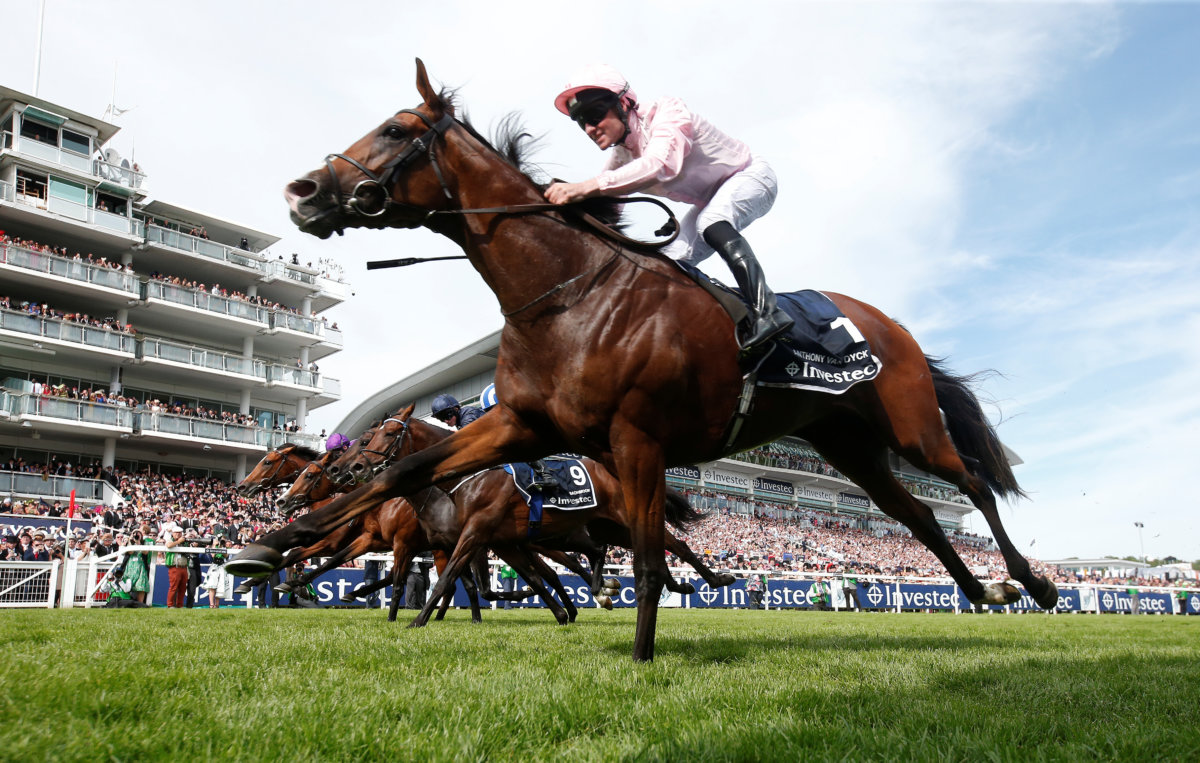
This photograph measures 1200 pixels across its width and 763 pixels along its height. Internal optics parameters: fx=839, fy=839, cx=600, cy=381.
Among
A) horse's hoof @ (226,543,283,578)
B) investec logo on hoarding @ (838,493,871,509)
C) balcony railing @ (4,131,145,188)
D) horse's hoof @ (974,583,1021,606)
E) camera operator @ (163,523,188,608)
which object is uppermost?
balcony railing @ (4,131,145,188)

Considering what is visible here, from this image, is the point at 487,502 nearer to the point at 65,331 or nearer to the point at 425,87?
the point at 425,87

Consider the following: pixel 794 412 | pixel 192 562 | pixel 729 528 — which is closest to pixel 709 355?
pixel 794 412

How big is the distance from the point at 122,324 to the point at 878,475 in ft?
145

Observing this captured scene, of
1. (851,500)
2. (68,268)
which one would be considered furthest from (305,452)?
(851,500)

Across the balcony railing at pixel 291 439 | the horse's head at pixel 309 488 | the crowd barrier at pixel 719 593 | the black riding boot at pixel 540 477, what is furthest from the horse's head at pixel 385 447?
the balcony railing at pixel 291 439

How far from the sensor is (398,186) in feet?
15.8

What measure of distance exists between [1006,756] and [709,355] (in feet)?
9.04

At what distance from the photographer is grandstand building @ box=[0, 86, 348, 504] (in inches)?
1505

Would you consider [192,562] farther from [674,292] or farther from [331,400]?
[331,400]

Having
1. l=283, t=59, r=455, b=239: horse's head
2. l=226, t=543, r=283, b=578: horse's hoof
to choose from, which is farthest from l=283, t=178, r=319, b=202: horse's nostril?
l=226, t=543, r=283, b=578: horse's hoof

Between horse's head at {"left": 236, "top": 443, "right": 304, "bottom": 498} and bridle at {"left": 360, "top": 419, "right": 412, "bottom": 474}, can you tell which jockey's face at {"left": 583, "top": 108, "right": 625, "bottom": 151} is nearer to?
bridle at {"left": 360, "top": 419, "right": 412, "bottom": 474}

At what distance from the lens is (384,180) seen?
4.75 metres

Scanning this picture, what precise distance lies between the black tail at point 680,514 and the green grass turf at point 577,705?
6174mm

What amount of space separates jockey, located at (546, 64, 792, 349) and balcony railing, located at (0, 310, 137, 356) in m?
40.9
